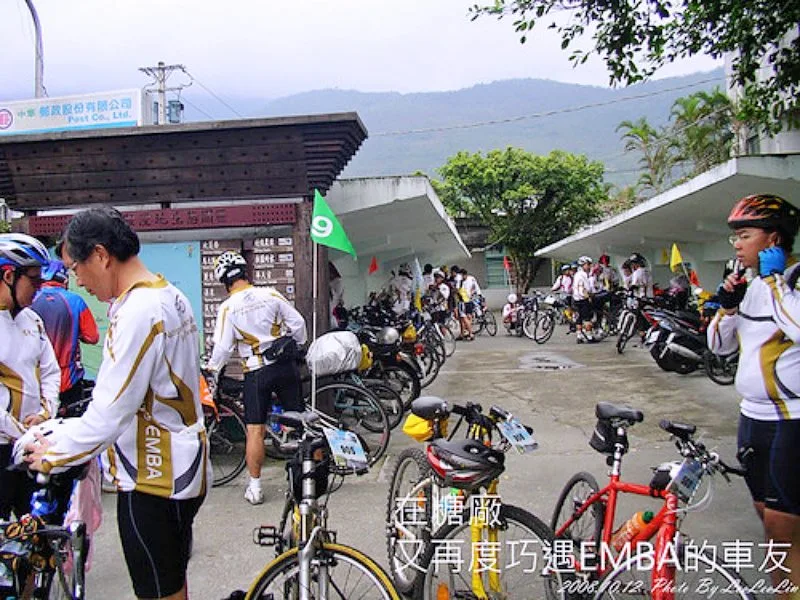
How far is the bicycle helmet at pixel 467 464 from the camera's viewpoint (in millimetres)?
3107

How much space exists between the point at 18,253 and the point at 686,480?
2871mm

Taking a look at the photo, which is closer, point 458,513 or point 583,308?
point 458,513

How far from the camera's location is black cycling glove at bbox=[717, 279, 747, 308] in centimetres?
310

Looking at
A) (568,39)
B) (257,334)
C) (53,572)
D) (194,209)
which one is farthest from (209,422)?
(568,39)

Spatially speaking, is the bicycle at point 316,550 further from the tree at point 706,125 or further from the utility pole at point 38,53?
the tree at point 706,125

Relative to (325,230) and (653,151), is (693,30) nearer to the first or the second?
(325,230)

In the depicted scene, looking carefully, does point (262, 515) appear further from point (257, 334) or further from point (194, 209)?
→ point (194, 209)

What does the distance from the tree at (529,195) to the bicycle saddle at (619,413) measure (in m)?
26.0

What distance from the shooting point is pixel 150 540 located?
240 cm

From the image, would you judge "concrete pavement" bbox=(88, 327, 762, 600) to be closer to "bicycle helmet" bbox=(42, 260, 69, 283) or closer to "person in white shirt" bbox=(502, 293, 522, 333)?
"bicycle helmet" bbox=(42, 260, 69, 283)

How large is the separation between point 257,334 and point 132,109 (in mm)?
14327

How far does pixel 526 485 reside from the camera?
18.6 feet

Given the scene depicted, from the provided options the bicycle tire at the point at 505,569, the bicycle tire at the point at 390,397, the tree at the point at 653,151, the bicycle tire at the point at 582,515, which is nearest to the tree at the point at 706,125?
the tree at the point at 653,151

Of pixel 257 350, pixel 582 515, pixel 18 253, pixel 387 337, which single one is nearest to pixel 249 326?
pixel 257 350
